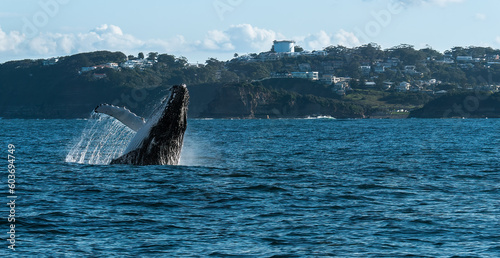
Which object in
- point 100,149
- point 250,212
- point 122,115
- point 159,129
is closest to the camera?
point 250,212

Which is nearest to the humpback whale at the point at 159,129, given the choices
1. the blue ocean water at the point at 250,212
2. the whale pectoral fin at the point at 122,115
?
the whale pectoral fin at the point at 122,115

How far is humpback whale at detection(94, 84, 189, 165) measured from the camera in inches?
702

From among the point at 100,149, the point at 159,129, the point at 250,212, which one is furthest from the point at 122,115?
the point at 100,149

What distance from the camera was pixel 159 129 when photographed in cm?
1814

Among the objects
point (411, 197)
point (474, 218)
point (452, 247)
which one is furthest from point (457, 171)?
point (452, 247)

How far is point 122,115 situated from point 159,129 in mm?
1267

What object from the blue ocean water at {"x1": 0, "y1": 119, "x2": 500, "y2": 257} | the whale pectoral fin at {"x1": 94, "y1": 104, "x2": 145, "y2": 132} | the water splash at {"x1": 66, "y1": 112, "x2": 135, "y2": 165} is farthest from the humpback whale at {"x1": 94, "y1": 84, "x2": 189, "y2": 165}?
the water splash at {"x1": 66, "y1": 112, "x2": 135, "y2": 165}

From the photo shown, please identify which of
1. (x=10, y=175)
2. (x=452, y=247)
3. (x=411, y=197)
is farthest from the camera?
(x=10, y=175)

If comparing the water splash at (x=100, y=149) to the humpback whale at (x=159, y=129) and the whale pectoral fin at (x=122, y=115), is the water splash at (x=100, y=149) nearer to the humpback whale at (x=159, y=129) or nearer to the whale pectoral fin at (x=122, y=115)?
the whale pectoral fin at (x=122, y=115)

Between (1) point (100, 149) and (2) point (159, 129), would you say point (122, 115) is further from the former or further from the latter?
(1) point (100, 149)

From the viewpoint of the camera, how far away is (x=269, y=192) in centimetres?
2069

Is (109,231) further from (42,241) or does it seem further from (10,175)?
(10,175)

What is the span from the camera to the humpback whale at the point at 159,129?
17.8 metres

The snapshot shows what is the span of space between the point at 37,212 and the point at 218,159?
675 inches
